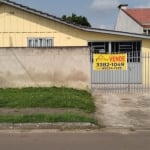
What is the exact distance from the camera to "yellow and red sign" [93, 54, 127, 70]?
20.2 metres

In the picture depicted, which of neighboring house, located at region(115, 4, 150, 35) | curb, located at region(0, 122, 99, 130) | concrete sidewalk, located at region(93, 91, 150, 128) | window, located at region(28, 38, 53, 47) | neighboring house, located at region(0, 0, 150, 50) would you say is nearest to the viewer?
curb, located at region(0, 122, 99, 130)

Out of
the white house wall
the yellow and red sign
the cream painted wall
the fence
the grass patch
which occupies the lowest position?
the grass patch

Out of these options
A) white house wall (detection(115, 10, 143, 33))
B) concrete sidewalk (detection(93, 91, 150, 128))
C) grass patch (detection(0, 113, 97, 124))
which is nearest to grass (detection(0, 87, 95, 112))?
concrete sidewalk (detection(93, 91, 150, 128))

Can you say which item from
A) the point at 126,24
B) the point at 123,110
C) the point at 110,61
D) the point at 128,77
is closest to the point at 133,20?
the point at 126,24

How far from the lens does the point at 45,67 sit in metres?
20.0

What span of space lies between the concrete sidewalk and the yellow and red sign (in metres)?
1.33

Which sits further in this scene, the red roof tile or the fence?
the red roof tile

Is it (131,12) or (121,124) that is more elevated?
(131,12)

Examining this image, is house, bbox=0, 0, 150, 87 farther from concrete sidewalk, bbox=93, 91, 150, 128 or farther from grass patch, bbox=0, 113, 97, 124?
grass patch, bbox=0, 113, 97, 124

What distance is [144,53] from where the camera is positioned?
77.6 ft

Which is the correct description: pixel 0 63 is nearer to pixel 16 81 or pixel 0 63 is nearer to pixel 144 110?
pixel 16 81

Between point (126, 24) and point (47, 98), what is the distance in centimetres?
2947

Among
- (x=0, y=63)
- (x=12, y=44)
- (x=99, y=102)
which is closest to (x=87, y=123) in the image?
(x=99, y=102)

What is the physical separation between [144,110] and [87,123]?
3332 millimetres
